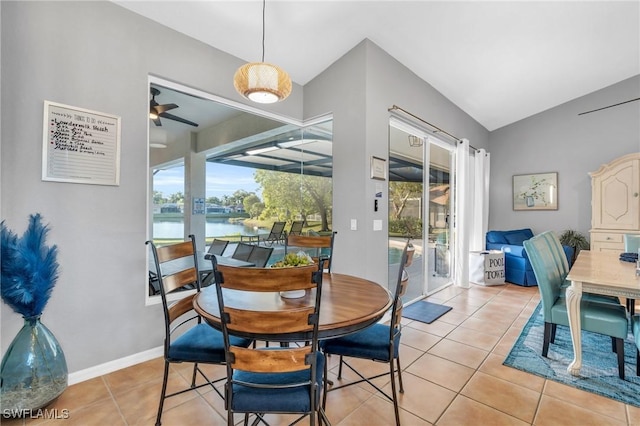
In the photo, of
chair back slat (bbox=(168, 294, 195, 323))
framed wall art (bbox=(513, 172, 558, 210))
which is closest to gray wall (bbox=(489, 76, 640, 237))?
framed wall art (bbox=(513, 172, 558, 210))

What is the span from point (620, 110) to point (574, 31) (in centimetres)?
268

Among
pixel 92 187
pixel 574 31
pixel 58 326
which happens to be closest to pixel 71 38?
pixel 92 187

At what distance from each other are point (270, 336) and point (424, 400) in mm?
1396

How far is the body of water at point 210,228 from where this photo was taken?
8.59 ft

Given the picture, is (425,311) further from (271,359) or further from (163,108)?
(163,108)

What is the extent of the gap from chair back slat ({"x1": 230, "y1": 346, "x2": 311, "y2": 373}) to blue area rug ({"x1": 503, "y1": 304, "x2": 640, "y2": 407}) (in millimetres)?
2138

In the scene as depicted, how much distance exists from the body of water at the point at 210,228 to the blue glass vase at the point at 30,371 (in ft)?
3.24

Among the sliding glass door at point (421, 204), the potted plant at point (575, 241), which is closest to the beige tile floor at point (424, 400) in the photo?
the sliding glass door at point (421, 204)

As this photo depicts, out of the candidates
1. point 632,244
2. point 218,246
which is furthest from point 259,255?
point 632,244

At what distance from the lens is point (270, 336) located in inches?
47.8

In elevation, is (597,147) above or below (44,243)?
above

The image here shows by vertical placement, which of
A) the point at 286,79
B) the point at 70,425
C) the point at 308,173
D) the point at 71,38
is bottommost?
the point at 70,425

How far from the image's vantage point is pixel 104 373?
7.35 feet

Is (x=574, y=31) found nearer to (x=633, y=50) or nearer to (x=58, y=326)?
(x=633, y=50)
